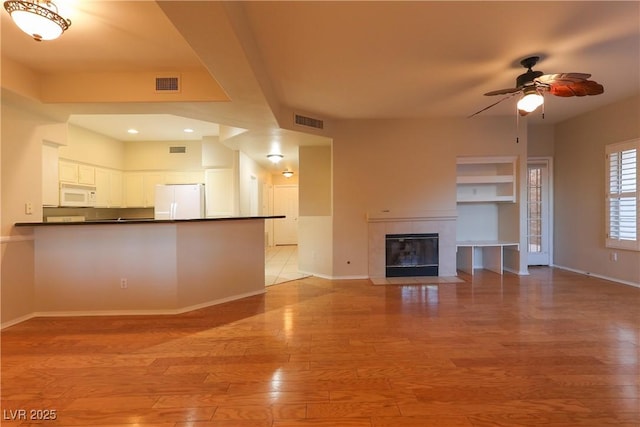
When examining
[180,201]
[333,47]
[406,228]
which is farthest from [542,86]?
[180,201]

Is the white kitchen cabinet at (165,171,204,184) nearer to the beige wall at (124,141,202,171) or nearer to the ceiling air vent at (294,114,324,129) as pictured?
the beige wall at (124,141,202,171)

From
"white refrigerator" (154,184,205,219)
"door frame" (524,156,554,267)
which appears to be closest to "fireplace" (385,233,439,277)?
"door frame" (524,156,554,267)

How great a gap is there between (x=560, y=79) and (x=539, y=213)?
3.89 m

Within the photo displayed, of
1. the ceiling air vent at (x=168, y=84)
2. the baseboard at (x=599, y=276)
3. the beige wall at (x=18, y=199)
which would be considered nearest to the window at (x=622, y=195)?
the baseboard at (x=599, y=276)

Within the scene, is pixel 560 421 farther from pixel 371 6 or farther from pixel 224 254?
pixel 224 254

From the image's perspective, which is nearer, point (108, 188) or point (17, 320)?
point (17, 320)

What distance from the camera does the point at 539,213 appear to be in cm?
576

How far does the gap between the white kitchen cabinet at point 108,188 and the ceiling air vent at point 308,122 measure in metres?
4.27

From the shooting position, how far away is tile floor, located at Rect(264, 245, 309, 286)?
5.05m

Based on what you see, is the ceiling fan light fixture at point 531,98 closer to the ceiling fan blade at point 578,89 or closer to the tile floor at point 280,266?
the ceiling fan blade at point 578,89

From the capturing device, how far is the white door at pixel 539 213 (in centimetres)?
572

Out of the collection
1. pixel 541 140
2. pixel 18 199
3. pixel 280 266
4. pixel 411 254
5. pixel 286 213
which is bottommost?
pixel 280 266

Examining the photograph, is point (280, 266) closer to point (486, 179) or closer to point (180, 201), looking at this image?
point (180, 201)

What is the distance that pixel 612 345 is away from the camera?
8.03 ft
